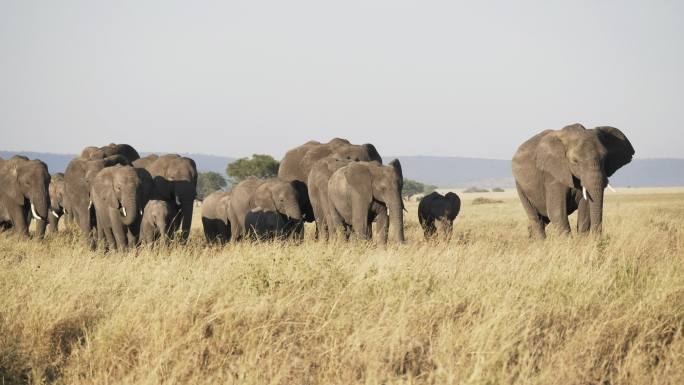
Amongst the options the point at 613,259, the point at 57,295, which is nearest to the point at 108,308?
the point at 57,295

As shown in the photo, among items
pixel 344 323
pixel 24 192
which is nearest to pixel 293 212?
pixel 24 192

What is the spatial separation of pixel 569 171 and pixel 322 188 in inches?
271

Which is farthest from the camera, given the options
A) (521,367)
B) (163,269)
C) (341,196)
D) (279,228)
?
(279,228)

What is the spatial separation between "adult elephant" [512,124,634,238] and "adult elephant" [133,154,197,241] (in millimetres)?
8762

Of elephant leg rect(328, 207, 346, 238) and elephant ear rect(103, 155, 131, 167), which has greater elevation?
elephant ear rect(103, 155, 131, 167)

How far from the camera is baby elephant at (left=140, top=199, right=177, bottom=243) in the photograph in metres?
17.7

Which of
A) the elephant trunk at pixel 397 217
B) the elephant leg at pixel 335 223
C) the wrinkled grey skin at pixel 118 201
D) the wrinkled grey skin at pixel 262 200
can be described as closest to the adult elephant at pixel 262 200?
the wrinkled grey skin at pixel 262 200

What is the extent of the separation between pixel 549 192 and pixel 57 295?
1094cm

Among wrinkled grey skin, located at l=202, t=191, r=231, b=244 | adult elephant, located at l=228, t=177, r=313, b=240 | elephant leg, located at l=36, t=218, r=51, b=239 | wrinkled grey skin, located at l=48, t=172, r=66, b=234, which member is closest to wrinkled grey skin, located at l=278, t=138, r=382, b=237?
adult elephant, located at l=228, t=177, r=313, b=240

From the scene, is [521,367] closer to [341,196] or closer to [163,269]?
[163,269]

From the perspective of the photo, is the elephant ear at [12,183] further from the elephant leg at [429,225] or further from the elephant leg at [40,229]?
the elephant leg at [429,225]

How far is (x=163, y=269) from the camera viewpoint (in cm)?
1072

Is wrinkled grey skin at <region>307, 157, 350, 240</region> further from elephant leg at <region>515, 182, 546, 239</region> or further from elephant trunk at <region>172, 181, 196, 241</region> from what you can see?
elephant leg at <region>515, 182, 546, 239</region>

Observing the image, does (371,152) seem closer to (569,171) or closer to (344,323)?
(569,171)
